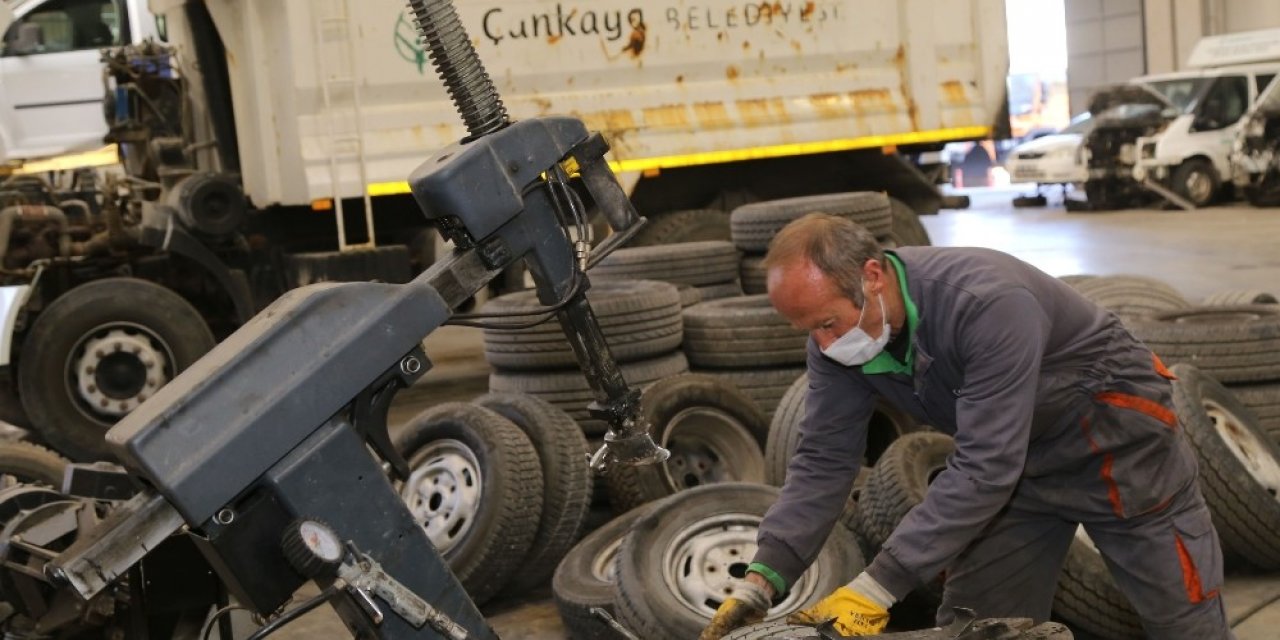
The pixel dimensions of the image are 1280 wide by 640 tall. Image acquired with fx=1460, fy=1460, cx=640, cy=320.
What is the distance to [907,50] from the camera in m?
8.46

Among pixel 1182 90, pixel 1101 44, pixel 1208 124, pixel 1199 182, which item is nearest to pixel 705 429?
pixel 1199 182

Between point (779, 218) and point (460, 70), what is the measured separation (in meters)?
4.21

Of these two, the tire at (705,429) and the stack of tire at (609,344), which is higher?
the stack of tire at (609,344)

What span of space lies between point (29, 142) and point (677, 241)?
6.06 m

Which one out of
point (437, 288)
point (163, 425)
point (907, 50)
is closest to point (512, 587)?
point (437, 288)

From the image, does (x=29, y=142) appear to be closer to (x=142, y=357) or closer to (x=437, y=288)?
(x=142, y=357)

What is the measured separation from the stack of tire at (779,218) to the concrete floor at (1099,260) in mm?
1774

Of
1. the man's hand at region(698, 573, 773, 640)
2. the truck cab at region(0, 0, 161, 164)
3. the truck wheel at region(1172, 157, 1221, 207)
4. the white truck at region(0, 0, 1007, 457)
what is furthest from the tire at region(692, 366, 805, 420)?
the truck wheel at region(1172, 157, 1221, 207)

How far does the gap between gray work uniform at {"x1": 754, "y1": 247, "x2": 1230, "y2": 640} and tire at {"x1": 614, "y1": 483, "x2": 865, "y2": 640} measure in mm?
764

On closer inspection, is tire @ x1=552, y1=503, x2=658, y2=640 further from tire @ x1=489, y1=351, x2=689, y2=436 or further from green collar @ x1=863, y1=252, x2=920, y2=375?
green collar @ x1=863, y1=252, x2=920, y2=375

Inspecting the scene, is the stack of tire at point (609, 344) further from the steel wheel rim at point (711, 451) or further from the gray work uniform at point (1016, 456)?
the gray work uniform at point (1016, 456)

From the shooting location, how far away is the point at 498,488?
4.48 metres

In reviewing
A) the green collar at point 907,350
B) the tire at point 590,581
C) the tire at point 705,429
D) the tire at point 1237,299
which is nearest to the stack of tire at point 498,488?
the tire at point 590,581

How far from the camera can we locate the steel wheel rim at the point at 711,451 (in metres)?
5.36
